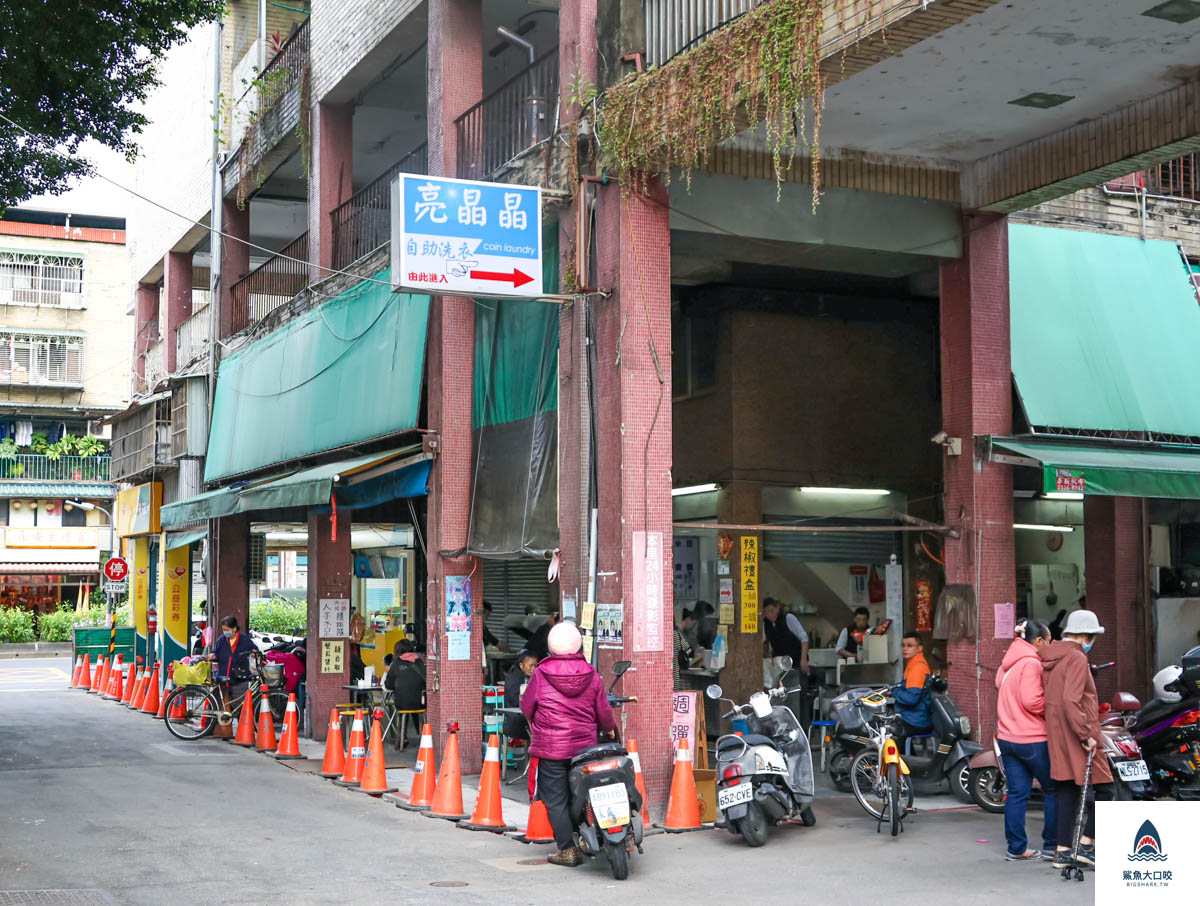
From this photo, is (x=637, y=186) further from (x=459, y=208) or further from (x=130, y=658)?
(x=130, y=658)

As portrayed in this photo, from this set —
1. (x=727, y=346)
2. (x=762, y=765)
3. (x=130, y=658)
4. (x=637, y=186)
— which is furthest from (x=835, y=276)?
(x=130, y=658)

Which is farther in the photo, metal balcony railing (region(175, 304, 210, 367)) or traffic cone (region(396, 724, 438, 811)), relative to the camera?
metal balcony railing (region(175, 304, 210, 367))

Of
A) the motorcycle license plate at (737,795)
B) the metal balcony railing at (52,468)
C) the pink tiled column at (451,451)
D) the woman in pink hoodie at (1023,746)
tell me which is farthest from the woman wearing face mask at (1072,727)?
the metal balcony railing at (52,468)

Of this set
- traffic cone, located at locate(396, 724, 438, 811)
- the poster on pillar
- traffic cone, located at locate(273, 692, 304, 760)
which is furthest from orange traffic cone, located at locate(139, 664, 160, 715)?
the poster on pillar

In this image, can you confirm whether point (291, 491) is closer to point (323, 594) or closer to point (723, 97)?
point (323, 594)

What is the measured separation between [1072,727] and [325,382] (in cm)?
1326

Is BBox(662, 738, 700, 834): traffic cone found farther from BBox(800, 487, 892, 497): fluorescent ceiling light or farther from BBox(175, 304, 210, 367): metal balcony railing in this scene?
BBox(175, 304, 210, 367): metal balcony railing

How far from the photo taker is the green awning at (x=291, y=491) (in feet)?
55.4

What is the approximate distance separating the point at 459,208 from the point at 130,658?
21.0m

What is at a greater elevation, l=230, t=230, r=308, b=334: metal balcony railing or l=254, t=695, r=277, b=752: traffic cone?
l=230, t=230, r=308, b=334: metal balcony railing

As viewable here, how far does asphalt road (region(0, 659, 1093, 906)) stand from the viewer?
9453 millimetres

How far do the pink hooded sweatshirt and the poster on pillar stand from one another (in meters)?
3.49

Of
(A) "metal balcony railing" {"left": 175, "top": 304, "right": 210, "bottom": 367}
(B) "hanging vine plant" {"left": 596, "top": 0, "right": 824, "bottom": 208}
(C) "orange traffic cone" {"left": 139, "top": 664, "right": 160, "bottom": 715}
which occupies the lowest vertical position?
(C) "orange traffic cone" {"left": 139, "top": 664, "right": 160, "bottom": 715}

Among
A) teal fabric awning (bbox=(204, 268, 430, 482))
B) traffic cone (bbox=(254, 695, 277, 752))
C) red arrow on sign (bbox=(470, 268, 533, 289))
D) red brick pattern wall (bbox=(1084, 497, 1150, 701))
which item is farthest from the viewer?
traffic cone (bbox=(254, 695, 277, 752))
